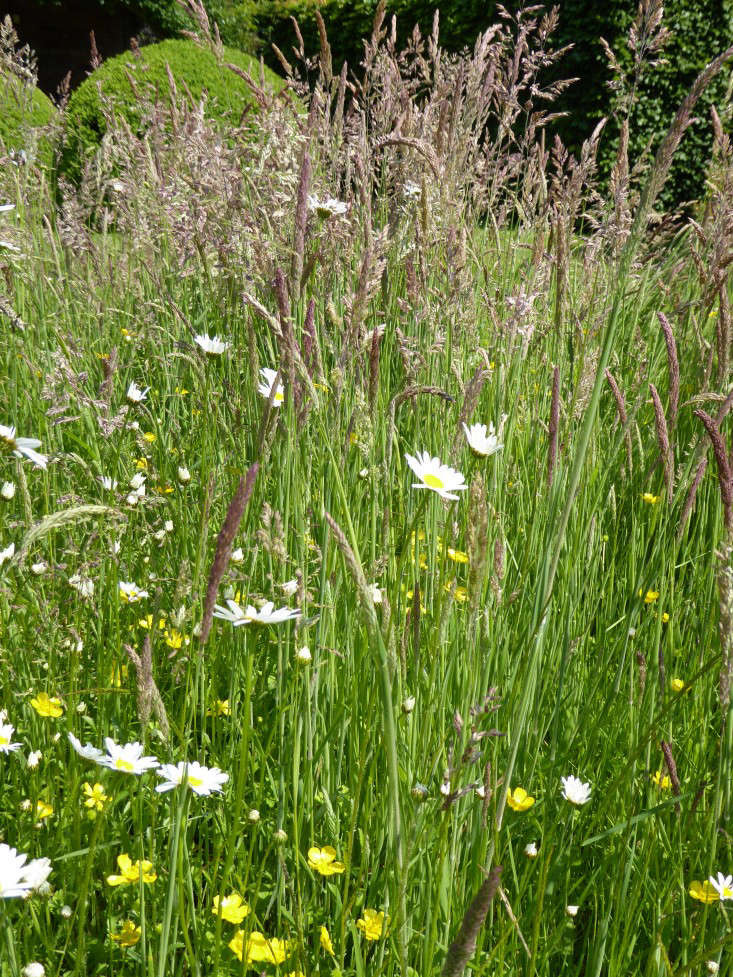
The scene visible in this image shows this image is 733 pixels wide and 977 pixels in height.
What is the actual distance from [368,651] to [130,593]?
56cm

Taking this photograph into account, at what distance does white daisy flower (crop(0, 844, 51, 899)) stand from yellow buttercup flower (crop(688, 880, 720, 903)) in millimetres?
758

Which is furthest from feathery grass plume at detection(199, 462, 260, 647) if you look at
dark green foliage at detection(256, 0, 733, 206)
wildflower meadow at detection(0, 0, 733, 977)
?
Result: dark green foliage at detection(256, 0, 733, 206)

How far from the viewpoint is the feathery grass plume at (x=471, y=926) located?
0.48 meters

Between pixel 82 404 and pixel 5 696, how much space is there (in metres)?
0.82

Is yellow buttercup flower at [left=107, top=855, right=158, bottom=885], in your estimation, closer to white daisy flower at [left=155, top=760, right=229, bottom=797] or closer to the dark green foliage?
white daisy flower at [left=155, top=760, right=229, bottom=797]

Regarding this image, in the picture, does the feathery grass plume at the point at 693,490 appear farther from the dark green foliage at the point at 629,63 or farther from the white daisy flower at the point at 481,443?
the dark green foliage at the point at 629,63

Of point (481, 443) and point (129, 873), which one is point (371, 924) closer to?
point (129, 873)

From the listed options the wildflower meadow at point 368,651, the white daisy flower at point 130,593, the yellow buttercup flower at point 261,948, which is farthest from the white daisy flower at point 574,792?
the white daisy flower at point 130,593

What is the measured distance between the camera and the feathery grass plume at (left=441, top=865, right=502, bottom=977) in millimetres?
481

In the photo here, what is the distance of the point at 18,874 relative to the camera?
770 mm

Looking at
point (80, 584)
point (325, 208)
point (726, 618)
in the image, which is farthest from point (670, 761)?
point (325, 208)

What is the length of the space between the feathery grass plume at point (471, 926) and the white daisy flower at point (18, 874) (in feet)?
1.33

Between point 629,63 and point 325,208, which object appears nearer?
point 325,208

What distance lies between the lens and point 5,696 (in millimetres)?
1294
